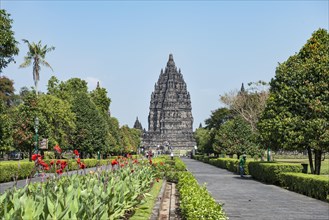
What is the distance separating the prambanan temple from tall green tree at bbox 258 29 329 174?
141 meters

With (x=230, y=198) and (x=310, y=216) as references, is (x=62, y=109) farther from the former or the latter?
(x=310, y=216)

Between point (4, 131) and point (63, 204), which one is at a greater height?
point (4, 131)

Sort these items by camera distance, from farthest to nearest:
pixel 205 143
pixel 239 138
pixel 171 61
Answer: pixel 171 61 < pixel 205 143 < pixel 239 138

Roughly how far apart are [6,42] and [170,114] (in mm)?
153697

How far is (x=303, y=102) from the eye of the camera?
87.1 feet

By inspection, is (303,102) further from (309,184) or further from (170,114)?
(170,114)

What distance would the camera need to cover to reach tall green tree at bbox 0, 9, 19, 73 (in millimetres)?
25755

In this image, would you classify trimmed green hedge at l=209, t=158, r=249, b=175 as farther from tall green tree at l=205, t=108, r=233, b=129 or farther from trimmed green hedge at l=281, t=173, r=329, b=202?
tall green tree at l=205, t=108, r=233, b=129

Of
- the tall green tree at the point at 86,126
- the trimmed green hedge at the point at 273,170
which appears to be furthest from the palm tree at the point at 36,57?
the trimmed green hedge at the point at 273,170

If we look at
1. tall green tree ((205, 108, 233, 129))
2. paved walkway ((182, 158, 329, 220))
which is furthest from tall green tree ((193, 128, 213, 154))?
paved walkway ((182, 158, 329, 220))

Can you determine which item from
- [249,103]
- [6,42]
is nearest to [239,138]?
[249,103]

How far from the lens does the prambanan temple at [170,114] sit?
17662 centimetres

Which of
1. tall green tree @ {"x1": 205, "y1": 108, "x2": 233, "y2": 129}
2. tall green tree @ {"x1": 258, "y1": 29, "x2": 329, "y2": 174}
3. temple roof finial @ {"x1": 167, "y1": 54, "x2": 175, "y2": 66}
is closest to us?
tall green tree @ {"x1": 258, "y1": 29, "x2": 329, "y2": 174}

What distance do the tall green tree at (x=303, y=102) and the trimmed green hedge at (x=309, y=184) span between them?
3178 mm
